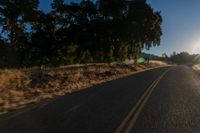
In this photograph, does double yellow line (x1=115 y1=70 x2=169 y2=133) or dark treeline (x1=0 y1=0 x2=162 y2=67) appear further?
dark treeline (x1=0 y1=0 x2=162 y2=67)

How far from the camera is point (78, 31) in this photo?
48000 millimetres

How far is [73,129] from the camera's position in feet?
25.3

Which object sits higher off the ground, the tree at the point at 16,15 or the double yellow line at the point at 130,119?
the tree at the point at 16,15

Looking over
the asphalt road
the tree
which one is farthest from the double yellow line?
the tree

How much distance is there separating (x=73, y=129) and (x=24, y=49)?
144 ft

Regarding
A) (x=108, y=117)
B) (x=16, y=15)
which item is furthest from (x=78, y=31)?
(x=108, y=117)

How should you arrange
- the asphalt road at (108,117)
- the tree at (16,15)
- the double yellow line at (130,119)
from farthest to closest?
the tree at (16,15) → the asphalt road at (108,117) → the double yellow line at (130,119)

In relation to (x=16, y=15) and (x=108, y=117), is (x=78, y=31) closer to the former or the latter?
(x=16, y=15)

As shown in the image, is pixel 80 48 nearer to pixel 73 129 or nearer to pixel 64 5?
pixel 64 5

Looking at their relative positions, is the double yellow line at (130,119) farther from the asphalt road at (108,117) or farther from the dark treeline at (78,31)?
the dark treeline at (78,31)

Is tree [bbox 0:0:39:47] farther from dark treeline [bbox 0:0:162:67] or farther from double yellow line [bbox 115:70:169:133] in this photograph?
double yellow line [bbox 115:70:169:133]

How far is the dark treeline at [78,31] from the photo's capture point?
45844mm

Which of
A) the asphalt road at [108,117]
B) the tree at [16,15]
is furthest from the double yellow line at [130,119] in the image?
the tree at [16,15]

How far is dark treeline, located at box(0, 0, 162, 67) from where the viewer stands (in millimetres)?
45844
